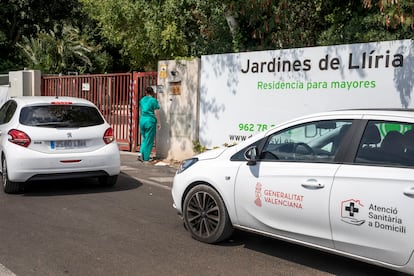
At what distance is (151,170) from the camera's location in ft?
35.2

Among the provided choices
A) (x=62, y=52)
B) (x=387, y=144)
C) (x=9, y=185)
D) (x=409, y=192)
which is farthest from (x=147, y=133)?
(x=62, y=52)

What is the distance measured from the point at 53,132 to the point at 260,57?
4.54 m

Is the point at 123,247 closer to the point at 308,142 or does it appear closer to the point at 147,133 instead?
the point at 308,142

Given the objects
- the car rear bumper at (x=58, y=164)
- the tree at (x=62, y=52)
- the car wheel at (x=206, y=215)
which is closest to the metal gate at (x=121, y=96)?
the car rear bumper at (x=58, y=164)

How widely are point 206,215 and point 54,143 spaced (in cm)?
337

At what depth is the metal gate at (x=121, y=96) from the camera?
43.1 feet

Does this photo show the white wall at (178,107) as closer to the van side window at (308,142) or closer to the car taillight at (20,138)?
the car taillight at (20,138)

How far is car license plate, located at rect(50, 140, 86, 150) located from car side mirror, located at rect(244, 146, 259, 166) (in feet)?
12.3

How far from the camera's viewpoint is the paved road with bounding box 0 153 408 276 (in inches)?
184

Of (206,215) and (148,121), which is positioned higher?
(148,121)

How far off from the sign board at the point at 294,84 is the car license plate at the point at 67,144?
378 cm

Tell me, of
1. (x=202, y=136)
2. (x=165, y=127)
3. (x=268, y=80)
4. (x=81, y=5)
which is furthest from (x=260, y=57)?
(x=81, y=5)

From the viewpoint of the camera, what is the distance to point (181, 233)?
5.86 metres

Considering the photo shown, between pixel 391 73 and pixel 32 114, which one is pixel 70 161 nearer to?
pixel 32 114
